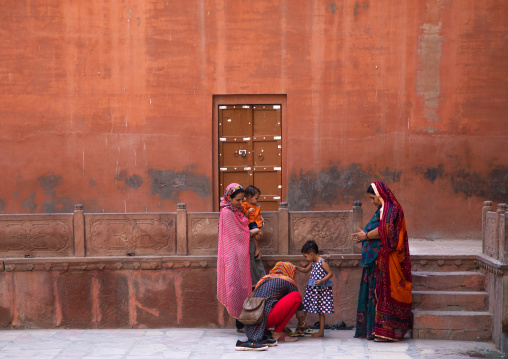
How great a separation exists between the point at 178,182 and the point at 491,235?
16.4ft

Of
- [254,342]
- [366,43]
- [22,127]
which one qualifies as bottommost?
[254,342]

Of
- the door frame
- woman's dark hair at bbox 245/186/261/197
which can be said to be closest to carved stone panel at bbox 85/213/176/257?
woman's dark hair at bbox 245/186/261/197

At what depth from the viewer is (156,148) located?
10.3m

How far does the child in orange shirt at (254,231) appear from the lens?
7.61 metres

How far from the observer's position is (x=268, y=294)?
6930 mm

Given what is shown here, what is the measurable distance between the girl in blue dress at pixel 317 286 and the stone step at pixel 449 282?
1146 millimetres

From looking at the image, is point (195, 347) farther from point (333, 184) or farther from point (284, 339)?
point (333, 184)

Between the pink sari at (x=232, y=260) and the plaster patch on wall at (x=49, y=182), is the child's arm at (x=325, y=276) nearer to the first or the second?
the pink sari at (x=232, y=260)

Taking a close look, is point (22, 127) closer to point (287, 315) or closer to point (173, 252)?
point (173, 252)

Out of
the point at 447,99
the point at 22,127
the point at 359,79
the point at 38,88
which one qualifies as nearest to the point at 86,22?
the point at 38,88

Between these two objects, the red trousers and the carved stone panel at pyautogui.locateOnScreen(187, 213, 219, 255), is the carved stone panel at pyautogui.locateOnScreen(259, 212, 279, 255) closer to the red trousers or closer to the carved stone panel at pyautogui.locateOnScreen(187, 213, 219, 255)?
the carved stone panel at pyautogui.locateOnScreen(187, 213, 219, 255)

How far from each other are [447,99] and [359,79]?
1.39 meters

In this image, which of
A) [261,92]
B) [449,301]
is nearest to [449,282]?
[449,301]

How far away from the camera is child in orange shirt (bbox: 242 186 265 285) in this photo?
25.0 feet
